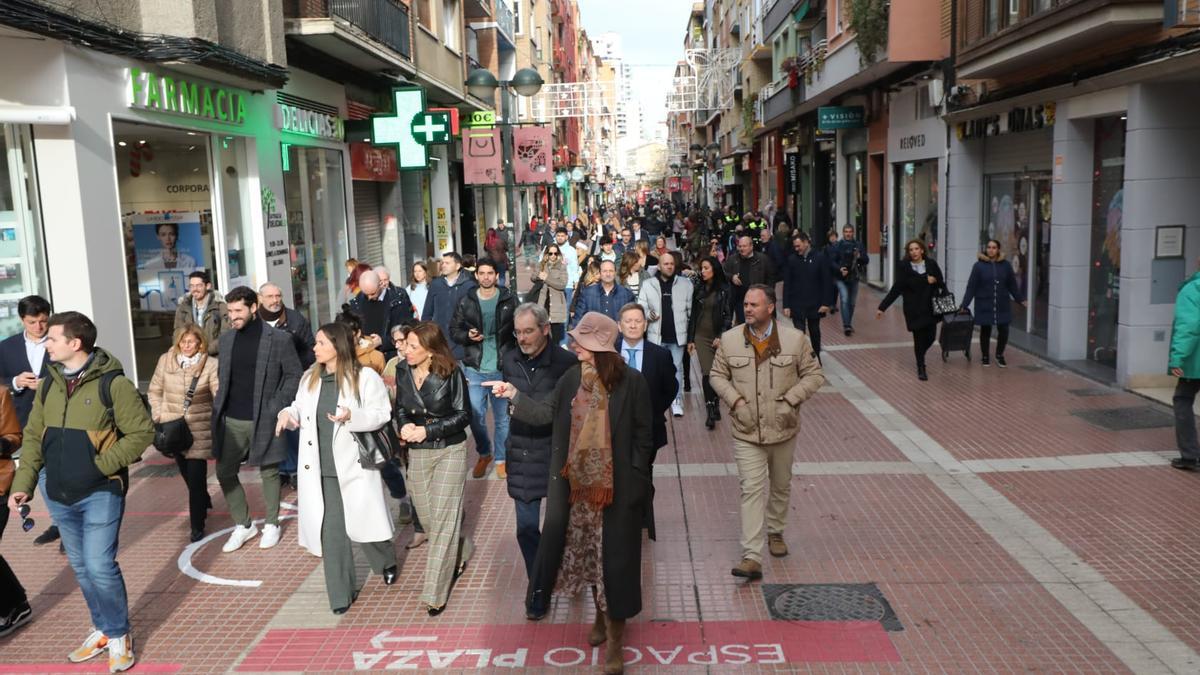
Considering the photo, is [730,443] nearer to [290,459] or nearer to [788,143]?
[290,459]

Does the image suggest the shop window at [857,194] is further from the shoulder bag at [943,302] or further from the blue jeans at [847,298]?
the shoulder bag at [943,302]

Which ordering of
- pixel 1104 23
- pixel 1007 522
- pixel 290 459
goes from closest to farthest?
pixel 1007 522
pixel 290 459
pixel 1104 23

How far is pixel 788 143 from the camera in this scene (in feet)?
113

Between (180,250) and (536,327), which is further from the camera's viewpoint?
(180,250)

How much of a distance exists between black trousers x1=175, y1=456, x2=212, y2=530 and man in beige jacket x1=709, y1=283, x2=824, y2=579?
3805 mm

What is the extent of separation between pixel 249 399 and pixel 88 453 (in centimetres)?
200

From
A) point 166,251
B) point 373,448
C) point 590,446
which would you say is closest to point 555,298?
point 166,251

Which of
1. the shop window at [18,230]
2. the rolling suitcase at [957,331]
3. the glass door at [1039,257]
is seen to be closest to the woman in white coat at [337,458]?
the shop window at [18,230]

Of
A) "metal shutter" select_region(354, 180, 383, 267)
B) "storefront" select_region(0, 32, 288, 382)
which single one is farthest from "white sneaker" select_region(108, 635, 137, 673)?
"metal shutter" select_region(354, 180, 383, 267)

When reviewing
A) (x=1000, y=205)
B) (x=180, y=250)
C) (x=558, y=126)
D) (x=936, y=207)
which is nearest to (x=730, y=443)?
(x=180, y=250)

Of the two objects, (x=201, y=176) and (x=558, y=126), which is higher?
(x=558, y=126)

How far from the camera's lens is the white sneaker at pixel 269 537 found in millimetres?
7277

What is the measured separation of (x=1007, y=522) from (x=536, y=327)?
3798 millimetres

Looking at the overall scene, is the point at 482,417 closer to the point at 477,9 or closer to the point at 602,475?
the point at 602,475
